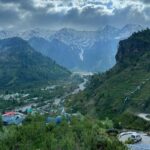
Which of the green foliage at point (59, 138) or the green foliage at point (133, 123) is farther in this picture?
the green foliage at point (133, 123)

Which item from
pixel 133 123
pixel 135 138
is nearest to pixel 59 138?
pixel 135 138

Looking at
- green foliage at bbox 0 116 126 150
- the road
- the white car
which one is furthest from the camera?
the white car

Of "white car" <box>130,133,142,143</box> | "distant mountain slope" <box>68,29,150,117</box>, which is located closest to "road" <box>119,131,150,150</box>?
"white car" <box>130,133,142,143</box>

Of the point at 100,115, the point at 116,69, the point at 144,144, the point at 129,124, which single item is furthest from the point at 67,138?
the point at 116,69

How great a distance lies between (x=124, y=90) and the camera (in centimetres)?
15300

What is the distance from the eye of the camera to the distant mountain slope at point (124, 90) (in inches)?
5447

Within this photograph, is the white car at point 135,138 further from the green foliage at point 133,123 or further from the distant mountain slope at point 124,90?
the distant mountain slope at point 124,90

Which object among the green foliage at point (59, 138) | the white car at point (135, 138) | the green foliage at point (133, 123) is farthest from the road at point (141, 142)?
the green foliage at point (133, 123)

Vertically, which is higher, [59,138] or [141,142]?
[59,138]

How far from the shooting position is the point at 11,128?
74.9 meters

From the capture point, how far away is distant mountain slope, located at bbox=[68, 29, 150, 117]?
138350mm

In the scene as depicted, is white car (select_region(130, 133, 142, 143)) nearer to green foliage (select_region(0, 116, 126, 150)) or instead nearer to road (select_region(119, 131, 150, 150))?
road (select_region(119, 131, 150, 150))

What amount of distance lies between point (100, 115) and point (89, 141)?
230ft

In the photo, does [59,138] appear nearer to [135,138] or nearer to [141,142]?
[141,142]
